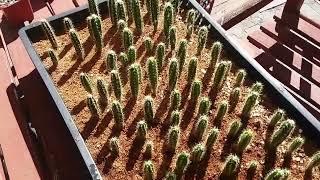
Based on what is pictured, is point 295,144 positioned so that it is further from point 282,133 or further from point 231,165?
point 231,165

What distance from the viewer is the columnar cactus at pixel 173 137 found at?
2.25 metres

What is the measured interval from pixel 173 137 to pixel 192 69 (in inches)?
19.0

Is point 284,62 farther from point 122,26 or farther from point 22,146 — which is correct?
point 22,146

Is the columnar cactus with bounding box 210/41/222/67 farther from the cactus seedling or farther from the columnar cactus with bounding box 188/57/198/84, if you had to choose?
the cactus seedling

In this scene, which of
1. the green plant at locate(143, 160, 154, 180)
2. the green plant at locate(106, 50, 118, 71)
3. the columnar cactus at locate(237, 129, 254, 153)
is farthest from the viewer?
the green plant at locate(106, 50, 118, 71)

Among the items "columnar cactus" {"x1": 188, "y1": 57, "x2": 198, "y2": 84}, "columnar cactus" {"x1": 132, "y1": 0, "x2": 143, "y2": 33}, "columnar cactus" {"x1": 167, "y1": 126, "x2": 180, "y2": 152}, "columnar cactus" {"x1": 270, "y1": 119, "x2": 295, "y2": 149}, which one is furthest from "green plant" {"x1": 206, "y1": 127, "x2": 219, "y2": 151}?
"columnar cactus" {"x1": 132, "y1": 0, "x2": 143, "y2": 33}

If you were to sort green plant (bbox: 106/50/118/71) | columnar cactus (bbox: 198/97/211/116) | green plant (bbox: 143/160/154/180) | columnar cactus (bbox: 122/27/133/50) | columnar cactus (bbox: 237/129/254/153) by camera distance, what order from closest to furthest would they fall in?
green plant (bbox: 143/160/154/180), columnar cactus (bbox: 237/129/254/153), columnar cactus (bbox: 198/97/211/116), green plant (bbox: 106/50/118/71), columnar cactus (bbox: 122/27/133/50)

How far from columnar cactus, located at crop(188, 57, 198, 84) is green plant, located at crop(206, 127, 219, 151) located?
16.0 inches

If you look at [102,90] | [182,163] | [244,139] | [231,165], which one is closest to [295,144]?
[244,139]

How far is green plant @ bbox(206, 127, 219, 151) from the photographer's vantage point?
2.29 m

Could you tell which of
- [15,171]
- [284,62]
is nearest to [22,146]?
[15,171]

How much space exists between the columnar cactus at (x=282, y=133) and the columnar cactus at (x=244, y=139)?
0.12 m

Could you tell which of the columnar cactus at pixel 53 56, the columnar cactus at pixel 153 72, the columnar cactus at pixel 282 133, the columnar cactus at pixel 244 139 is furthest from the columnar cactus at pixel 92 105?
the columnar cactus at pixel 282 133

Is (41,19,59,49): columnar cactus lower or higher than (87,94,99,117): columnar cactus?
higher
